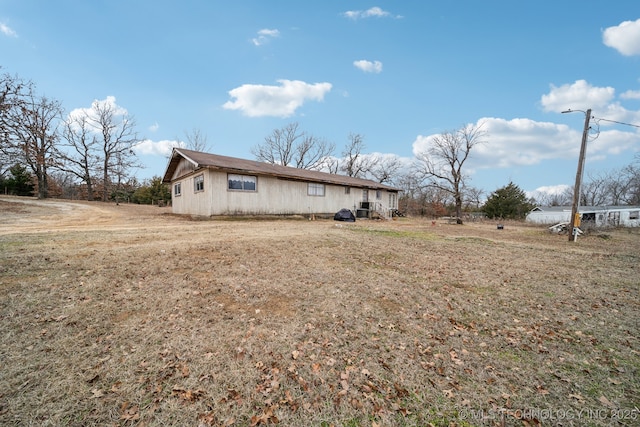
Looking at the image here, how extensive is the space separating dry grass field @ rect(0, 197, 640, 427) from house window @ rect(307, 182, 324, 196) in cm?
1371

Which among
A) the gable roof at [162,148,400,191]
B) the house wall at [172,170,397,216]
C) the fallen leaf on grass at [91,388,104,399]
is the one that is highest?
the gable roof at [162,148,400,191]

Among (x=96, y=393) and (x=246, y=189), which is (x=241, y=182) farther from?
(x=96, y=393)

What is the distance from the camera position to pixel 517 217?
3350cm

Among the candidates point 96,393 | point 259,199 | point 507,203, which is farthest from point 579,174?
point 507,203

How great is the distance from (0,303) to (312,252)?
5.40 m

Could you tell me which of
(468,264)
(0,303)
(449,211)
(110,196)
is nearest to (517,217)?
(449,211)

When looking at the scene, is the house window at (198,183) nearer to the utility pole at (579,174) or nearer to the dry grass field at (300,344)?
the dry grass field at (300,344)

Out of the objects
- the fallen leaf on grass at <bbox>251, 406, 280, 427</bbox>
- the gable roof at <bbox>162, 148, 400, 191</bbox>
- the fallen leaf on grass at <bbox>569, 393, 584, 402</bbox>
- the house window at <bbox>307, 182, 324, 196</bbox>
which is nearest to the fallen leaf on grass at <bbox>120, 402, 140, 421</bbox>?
the fallen leaf on grass at <bbox>251, 406, 280, 427</bbox>

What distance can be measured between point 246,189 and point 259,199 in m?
1.05

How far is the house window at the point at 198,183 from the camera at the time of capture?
1512 cm

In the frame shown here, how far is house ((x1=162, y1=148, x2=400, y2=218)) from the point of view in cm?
1456

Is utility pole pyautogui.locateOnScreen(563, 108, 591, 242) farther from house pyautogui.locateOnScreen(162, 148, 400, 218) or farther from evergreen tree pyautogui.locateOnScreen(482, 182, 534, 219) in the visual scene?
evergreen tree pyautogui.locateOnScreen(482, 182, 534, 219)

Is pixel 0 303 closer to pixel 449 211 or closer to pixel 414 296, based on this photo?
pixel 414 296

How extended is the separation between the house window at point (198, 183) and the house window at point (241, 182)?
160 cm
